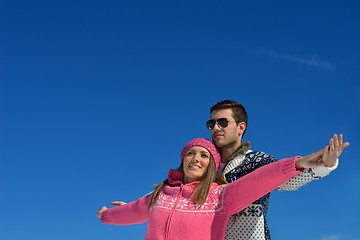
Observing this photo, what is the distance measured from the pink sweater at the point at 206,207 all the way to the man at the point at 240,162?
0.88 feet

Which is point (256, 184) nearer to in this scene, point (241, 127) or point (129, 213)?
point (241, 127)

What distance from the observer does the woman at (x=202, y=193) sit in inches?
245

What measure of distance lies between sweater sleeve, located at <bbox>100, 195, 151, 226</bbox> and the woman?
371 millimetres

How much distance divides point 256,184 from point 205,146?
114 centimetres

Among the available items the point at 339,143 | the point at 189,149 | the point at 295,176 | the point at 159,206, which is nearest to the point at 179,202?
the point at 159,206

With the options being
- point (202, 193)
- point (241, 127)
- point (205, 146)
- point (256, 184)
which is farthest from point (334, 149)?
point (241, 127)

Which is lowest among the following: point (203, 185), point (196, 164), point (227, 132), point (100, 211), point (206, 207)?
point (206, 207)

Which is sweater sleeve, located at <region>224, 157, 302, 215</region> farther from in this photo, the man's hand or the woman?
the man's hand

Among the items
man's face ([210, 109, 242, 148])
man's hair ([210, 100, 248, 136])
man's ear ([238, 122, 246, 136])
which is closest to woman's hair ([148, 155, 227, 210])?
man's face ([210, 109, 242, 148])

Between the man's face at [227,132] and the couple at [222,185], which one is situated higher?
the man's face at [227,132]

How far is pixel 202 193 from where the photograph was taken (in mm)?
6789

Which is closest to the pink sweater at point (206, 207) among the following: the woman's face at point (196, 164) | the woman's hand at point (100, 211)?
the woman's face at point (196, 164)

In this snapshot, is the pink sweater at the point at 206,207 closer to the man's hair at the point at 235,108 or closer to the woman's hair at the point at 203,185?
the woman's hair at the point at 203,185

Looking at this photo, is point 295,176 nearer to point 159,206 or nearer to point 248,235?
point 248,235
